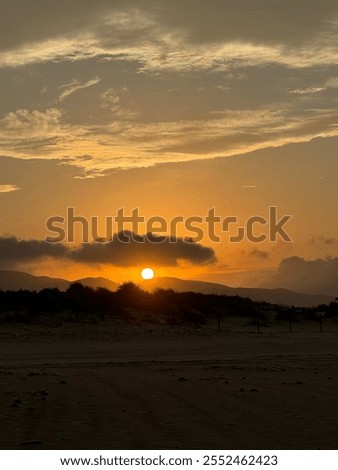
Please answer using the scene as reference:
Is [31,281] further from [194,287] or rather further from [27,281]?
[194,287]

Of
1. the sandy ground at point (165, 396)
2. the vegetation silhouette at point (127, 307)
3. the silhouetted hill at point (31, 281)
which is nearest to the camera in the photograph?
the sandy ground at point (165, 396)

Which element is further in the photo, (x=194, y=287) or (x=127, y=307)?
(x=194, y=287)

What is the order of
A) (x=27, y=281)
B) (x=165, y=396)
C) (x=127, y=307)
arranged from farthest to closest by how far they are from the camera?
1. (x=27, y=281)
2. (x=127, y=307)
3. (x=165, y=396)

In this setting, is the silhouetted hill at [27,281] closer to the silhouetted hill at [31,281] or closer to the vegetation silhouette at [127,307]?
the silhouetted hill at [31,281]

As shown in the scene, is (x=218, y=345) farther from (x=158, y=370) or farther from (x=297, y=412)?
(x=297, y=412)

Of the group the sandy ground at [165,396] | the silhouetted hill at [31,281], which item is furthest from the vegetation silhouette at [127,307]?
the silhouetted hill at [31,281]

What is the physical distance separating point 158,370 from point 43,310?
1722cm

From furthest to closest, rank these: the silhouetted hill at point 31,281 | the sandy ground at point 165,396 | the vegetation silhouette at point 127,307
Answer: the silhouetted hill at point 31,281, the vegetation silhouette at point 127,307, the sandy ground at point 165,396

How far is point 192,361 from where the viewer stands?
2444cm

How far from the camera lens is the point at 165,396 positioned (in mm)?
14938

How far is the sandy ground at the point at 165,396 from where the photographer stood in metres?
10.6

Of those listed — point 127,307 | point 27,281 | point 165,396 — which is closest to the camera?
point 165,396

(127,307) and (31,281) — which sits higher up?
(31,281)

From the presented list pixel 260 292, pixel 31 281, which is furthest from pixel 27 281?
pixel 260 292
